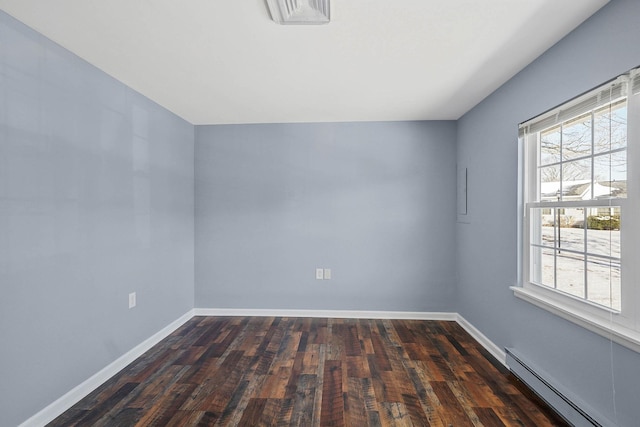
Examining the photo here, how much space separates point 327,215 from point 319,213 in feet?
0.33

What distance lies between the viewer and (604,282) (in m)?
1.78

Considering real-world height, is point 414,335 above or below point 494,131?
below

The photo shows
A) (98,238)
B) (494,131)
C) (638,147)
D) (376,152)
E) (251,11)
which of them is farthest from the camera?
(376,152)

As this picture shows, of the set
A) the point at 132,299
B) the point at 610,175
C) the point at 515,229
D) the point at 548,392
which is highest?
the point at 610,175

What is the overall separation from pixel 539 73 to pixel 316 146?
2.31m

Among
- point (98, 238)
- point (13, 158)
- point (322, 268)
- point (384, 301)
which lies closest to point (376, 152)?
point (322, 268)

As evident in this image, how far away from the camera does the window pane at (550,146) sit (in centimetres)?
218

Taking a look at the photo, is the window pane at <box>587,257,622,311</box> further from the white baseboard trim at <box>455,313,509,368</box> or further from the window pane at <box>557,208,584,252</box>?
the white baseboard trim at <box>455,313,509,368</box>

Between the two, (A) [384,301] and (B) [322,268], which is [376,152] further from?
(A) [384,301]

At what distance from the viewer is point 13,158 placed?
1.77 meters

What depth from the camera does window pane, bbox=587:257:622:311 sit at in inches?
65.8

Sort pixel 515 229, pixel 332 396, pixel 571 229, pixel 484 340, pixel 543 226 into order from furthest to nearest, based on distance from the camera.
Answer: pixel 484 340 → pixel 515 229 → pixel 543 226 → pixel 332 396 → pixel 571 229

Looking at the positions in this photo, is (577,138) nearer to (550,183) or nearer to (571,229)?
(550,183)

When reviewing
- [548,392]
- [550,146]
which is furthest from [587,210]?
[548,392]
